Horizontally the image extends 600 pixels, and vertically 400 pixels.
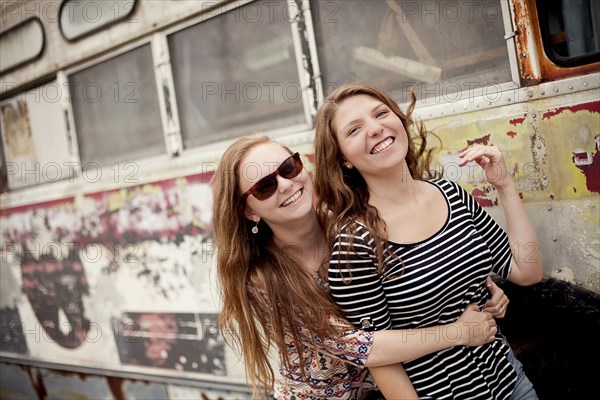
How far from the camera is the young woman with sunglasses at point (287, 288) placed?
1.57 meters

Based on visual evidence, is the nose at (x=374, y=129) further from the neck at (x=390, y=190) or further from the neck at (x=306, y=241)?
the neck at (x=306, y=241)

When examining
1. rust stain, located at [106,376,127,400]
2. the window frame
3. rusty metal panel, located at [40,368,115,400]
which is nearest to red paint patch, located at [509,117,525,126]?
the window frame

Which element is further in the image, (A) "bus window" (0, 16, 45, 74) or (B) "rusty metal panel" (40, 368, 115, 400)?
(B) "rusty metal panel" (40, 368, 115, 400)

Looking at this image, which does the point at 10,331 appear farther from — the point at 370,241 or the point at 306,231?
the point at 370,241

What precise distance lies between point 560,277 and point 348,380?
0.92m

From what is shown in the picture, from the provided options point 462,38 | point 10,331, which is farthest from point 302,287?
point 10,331

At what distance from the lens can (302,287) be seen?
1628 mm

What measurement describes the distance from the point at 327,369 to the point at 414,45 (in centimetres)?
136

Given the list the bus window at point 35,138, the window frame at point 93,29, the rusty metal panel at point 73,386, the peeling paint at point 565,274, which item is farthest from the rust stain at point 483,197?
the rusty metal panel at point 73,386

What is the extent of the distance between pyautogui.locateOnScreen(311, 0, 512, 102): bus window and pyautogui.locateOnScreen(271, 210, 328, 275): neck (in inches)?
35.0

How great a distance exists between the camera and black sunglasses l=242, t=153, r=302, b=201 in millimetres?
1680

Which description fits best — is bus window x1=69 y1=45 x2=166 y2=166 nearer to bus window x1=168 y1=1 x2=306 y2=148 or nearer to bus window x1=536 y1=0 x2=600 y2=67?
bus window x1=168 y1=1 x2=306 y2=148

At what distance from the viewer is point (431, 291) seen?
1.48 metres

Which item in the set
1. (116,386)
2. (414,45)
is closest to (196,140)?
(414,45)
